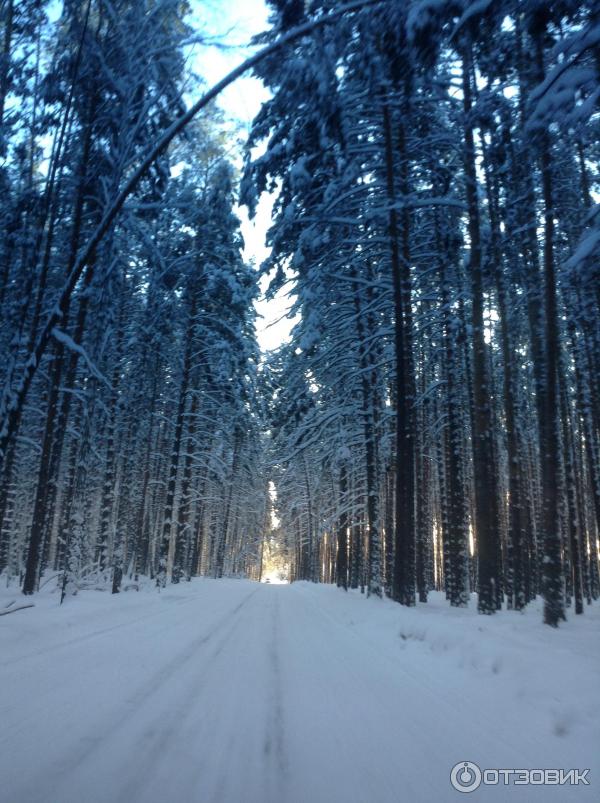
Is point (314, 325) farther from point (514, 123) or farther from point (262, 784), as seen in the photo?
point (262, 784)

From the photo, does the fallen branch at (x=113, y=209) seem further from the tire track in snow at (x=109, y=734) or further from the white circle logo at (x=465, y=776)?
the white circle logo at (x=465, y=776)

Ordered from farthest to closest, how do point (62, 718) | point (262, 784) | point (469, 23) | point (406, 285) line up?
point (406, 285)
point (469, 23)
point (62, 718)
point (262, 784)

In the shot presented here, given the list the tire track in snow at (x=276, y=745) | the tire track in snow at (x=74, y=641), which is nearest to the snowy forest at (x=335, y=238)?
the tire track in snow at (x=74, y=641)

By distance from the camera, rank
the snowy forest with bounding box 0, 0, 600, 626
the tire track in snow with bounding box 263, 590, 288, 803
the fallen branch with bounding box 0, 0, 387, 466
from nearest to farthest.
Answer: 1. the tire track in snow with bounding box 263, 590, 288, 803
2. the fallen branch with bounding box 0, 0, 387, 466
3. the snowy forest with bounding box 0, 0, 600, 626

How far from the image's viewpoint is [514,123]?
10336mm

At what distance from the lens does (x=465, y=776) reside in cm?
243

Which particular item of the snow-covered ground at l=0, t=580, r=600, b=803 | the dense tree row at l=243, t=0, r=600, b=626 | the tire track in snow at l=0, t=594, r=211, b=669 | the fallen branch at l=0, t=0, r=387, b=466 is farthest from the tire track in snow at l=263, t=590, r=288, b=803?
the dense tree row at l=243, t=0, r=600, b=626

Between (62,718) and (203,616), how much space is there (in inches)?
250

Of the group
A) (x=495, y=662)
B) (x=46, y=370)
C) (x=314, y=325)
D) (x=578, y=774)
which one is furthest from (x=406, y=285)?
(x=46, y=370)
